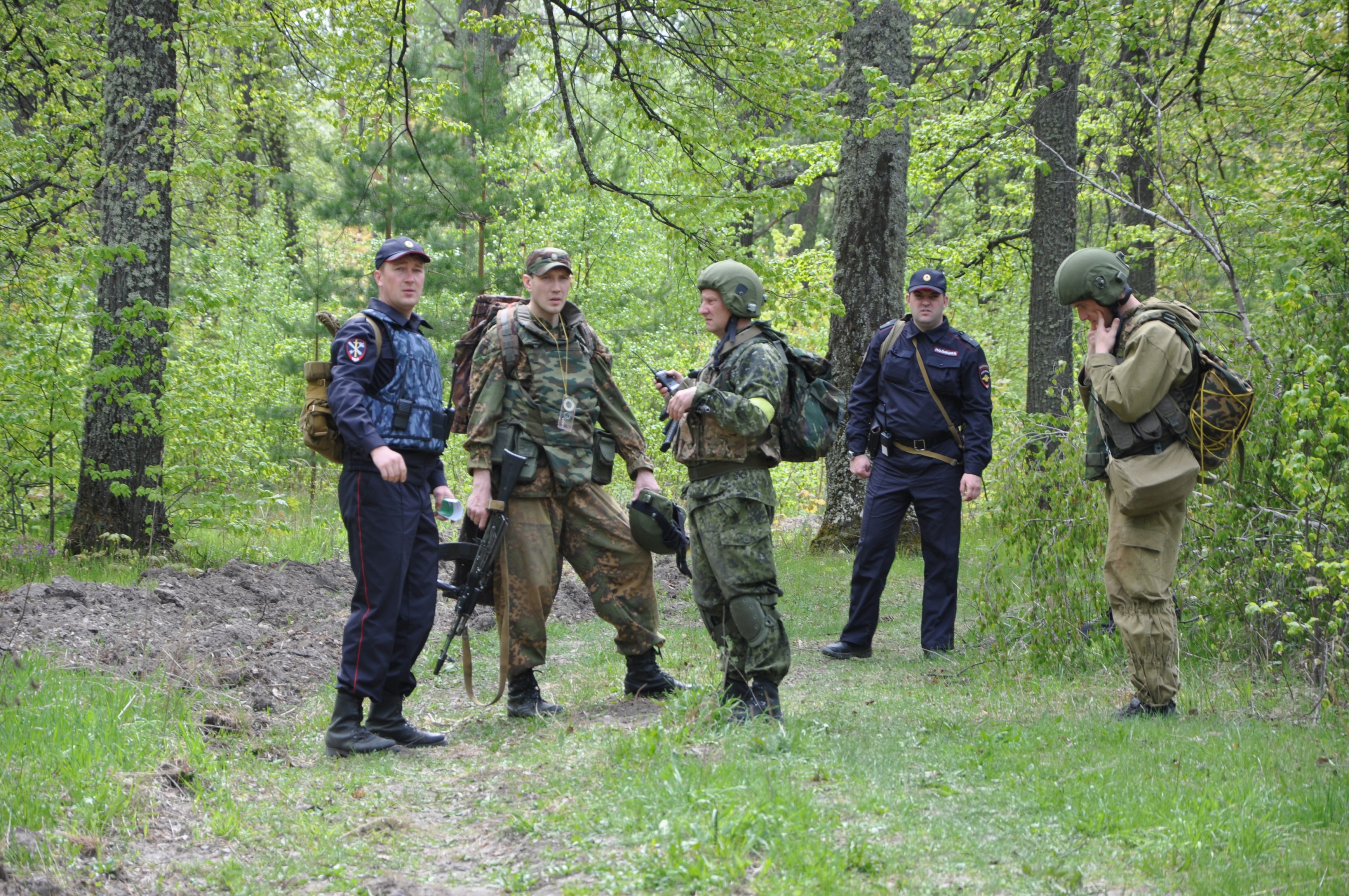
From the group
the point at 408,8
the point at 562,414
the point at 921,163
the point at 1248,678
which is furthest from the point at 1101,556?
the point at 921,163

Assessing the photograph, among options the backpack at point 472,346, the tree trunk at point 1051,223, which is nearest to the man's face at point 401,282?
the backpack at point 472,346

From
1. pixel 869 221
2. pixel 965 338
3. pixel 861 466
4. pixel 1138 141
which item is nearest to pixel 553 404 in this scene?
pixel 861 466

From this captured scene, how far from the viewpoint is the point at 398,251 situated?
4.82 meters

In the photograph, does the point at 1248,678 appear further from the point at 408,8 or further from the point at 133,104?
the point at 133,104

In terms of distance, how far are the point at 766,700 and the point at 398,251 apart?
265 centimetres

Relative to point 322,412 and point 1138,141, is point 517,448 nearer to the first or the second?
point 322,412

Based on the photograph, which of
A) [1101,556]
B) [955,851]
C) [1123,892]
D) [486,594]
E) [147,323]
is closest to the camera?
[1123,892]

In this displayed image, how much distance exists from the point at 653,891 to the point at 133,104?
827 centimetres

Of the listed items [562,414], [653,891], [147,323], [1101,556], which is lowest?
[653,891]

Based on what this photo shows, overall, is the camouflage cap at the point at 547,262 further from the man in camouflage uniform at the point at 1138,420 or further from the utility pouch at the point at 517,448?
the man in camouflage uniform at the point at 1138,420

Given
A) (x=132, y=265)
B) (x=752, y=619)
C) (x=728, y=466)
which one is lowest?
(x=752, y=619)

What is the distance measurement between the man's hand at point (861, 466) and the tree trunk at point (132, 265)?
551 centimetres

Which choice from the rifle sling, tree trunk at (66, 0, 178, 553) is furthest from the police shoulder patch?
tree trunk at (66, 0, 178, 553)

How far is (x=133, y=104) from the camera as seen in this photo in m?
8.62
